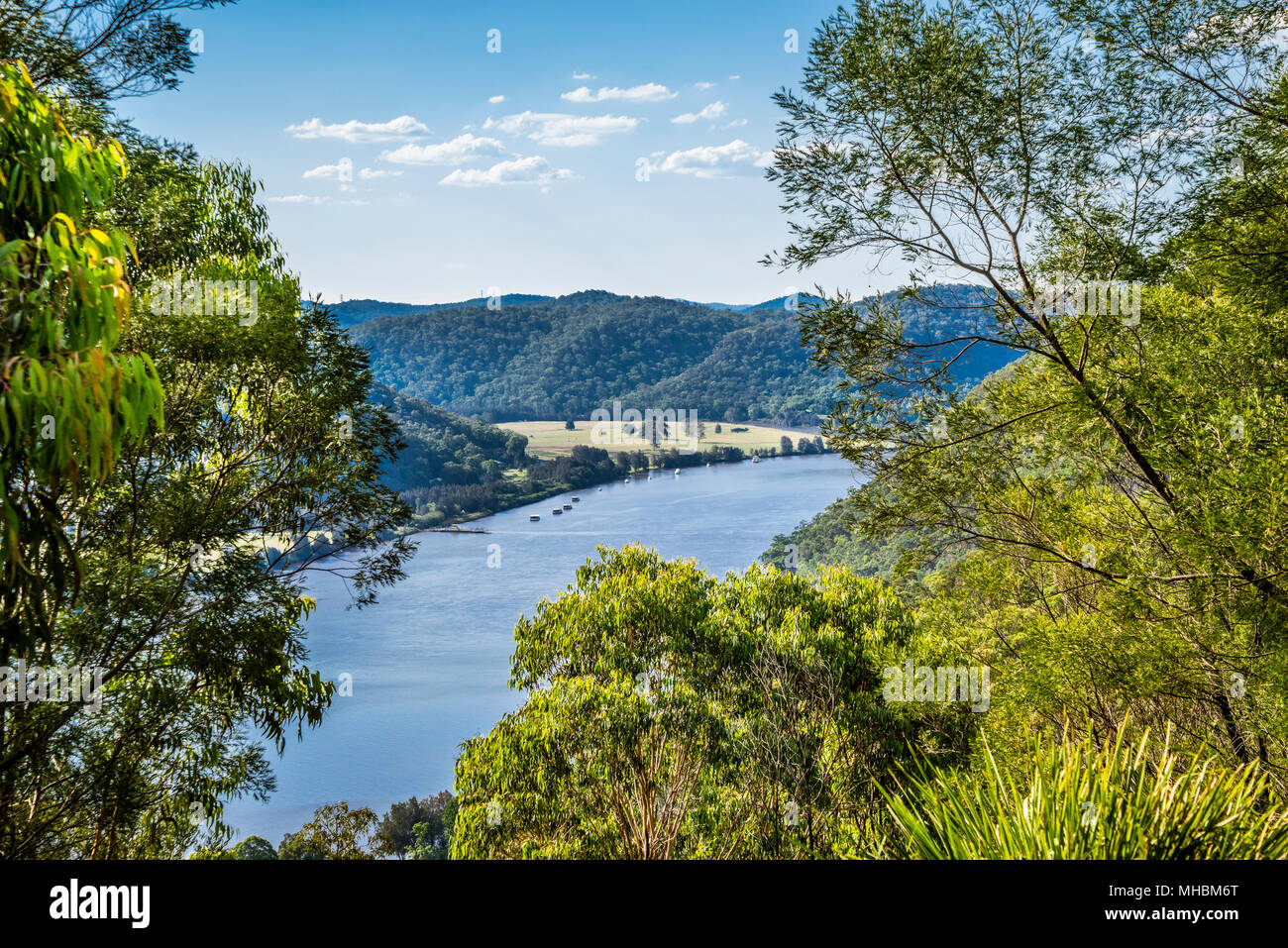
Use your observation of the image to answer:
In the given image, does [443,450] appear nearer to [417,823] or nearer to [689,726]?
[417,823]

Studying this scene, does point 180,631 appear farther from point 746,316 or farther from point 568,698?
point 746,316

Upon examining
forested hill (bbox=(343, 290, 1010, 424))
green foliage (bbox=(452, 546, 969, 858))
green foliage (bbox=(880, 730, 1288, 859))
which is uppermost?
forested hill (bbox=(343, 290, 1010, 424))

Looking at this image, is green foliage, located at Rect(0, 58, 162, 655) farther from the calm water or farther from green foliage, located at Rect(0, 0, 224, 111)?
the calm water

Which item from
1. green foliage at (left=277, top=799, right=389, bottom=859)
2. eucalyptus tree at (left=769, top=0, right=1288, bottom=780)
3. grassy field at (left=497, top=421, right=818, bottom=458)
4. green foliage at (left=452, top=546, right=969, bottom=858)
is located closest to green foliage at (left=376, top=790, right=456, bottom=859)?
green foliage at (left=277, top=799, right=389, bottom=859)

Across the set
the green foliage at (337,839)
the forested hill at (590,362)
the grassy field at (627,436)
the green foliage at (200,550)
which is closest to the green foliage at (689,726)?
the green foliage at (200,550)

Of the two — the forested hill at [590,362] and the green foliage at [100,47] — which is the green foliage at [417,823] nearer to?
the green foliage at [100,47]

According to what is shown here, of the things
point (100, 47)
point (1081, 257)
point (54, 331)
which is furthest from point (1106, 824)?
point (100, 47)

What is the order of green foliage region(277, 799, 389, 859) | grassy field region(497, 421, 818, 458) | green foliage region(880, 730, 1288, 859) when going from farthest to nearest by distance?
grassy field region(497, 421, 818, 458) < green foliage region(277, 799, 389, 859) < green foliage region(880, 730, 1288, 859)
